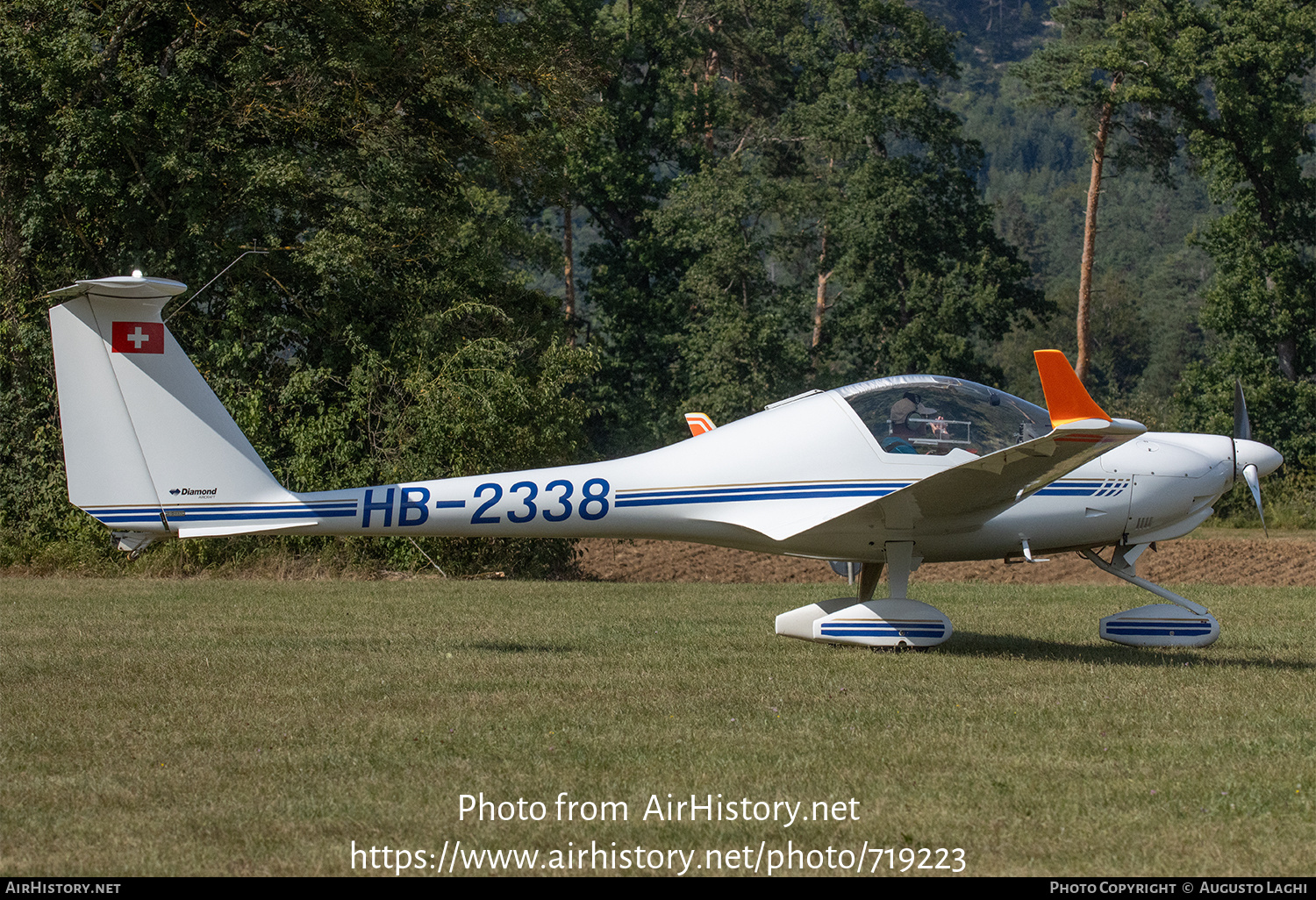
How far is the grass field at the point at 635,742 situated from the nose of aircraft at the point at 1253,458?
155 centimetres

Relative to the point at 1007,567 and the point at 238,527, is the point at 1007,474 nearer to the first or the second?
the point at 238,527

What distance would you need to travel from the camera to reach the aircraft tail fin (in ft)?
29.2

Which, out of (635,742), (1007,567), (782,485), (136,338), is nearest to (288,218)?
(136,338)

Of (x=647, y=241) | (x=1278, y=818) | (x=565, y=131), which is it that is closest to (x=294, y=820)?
(x=1278, y=818)

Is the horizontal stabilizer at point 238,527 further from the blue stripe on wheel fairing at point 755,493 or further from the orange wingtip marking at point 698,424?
the orange wingtip marking at point 698,424

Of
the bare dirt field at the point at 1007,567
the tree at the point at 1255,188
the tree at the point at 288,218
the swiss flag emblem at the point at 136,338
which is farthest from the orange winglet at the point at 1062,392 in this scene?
the tree at the point at 1255,188

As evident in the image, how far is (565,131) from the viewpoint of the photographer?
76.3ft

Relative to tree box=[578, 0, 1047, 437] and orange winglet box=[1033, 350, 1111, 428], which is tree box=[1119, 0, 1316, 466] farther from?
orange winglet box=[1033, 350, 1111, 428]

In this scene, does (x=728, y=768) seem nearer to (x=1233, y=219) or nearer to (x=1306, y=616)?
(x=1306, y=616)

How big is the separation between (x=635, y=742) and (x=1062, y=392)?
3680 millimetres

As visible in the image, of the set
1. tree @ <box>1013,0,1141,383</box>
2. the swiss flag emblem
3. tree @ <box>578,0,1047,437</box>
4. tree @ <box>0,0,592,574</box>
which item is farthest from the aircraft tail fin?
tree @ <box>1013,0,1141,383</box>

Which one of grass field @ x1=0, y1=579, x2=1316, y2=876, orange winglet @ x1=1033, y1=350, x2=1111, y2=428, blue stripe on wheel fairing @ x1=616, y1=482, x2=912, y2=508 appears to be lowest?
grass field @ x1=0, y1=579, x2=1316, y2=876

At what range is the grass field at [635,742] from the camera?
5.04 meters
